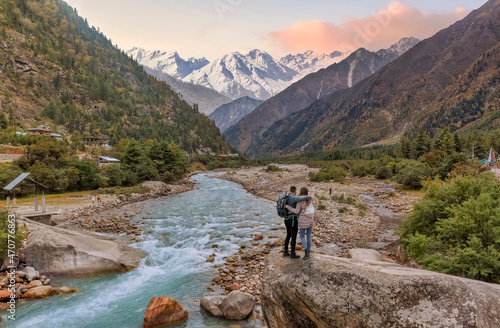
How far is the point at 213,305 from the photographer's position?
13039mm

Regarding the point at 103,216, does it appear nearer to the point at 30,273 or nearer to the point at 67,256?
the point at 67,256

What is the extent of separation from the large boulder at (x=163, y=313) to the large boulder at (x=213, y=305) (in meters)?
0.98

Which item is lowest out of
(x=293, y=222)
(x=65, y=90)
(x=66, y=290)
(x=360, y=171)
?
(x=66, y=290)

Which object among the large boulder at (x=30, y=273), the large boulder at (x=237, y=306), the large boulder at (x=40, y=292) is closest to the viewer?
the large boulder at (x=237, y=306)

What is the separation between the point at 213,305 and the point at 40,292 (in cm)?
941

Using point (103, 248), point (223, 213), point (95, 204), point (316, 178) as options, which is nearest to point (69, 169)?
point (95, 204)

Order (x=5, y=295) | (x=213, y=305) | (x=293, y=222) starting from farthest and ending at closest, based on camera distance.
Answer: (x=5, y=295), (x=213, y=305), (x=293, y=222)

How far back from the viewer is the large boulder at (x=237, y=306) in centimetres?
1247

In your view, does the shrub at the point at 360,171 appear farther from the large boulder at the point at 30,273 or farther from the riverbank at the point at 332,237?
the large boulder at the point at 30,273

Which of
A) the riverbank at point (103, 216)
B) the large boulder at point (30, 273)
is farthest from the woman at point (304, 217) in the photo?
the riverbank at point (103, 216)

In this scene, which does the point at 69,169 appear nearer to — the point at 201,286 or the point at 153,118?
the point at 201,286

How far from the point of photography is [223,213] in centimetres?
3728

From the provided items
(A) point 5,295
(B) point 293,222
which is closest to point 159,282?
(A) point 5,295

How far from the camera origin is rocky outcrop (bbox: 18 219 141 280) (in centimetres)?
1672
